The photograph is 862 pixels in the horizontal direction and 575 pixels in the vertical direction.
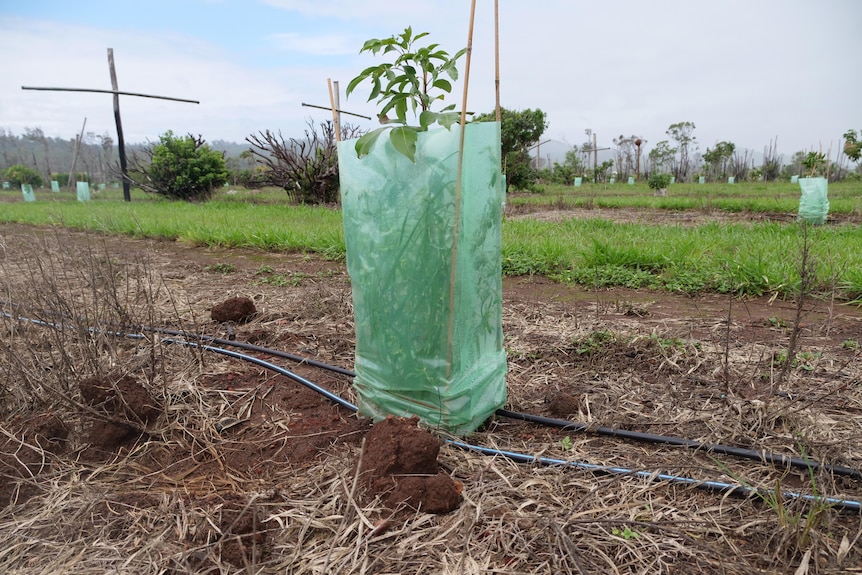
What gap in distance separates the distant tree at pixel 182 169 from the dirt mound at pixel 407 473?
12.3 meters

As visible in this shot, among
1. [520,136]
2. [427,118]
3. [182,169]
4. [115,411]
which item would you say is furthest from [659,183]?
[115,411]

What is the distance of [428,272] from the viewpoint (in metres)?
1.42

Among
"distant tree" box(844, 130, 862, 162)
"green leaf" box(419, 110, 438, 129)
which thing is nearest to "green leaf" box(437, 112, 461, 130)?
"green leaf" box(419, 110, 438, 129)

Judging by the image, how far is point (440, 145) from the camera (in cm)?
134

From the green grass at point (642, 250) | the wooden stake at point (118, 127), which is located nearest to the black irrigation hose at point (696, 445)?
the green grass at point (642, 250)

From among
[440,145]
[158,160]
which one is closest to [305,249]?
[440,145]

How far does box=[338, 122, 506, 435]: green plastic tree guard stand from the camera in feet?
4.50

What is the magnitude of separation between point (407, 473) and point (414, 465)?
28 mm

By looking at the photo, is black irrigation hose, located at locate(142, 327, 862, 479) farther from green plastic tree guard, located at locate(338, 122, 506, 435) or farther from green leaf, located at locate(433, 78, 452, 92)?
green leaf, located at locate(433, 78, 452, 92)

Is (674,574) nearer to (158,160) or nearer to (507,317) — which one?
(507,317)

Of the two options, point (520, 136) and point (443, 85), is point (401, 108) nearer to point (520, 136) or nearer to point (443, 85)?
point (443, 85)

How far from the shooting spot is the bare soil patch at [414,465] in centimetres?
110

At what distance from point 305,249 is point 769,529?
4.46 metres

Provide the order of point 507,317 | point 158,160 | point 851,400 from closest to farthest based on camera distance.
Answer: point 851,400, point 507,317, point 158,160
